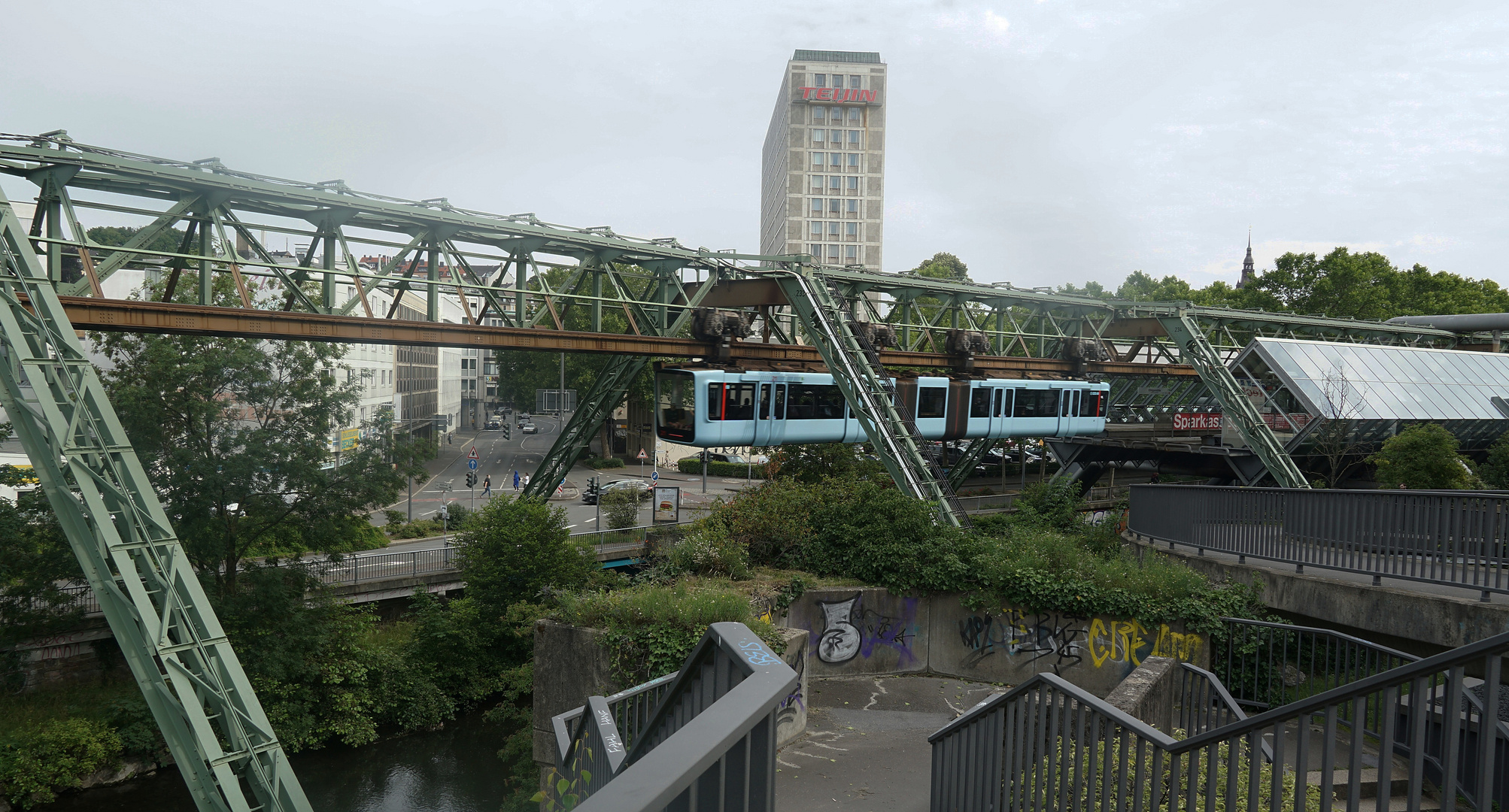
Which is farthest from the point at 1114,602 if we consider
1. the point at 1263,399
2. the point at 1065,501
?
the point at 1263,399

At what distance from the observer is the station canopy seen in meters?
28.9

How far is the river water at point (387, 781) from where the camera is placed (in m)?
20.1

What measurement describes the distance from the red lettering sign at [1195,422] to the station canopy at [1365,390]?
5541 millimetres

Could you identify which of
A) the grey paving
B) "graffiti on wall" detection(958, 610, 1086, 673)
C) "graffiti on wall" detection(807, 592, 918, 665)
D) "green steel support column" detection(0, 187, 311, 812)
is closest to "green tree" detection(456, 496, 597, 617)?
"graffiti on wall" detection(807, 592, 918, 665)

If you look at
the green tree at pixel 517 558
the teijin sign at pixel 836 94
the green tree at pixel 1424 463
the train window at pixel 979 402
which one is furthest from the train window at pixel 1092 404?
the teijin sign at pixel 836 94

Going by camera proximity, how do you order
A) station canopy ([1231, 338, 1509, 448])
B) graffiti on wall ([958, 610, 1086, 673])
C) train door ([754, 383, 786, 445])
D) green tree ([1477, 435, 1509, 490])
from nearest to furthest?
1. graffiti on wall ([958, 610, 1086, 673])
2. train door ([754, 383, 786, 445])
3. green tree ([1477, 435, 1509, 490])
4. station canopy ([1231, 338, 1509, 448])

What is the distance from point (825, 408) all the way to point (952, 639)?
1299 centimetres

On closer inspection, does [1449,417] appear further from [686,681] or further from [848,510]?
[686,681]

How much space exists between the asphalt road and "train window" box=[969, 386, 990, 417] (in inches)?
382

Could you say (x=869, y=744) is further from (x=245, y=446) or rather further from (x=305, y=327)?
(x=245, y=446)

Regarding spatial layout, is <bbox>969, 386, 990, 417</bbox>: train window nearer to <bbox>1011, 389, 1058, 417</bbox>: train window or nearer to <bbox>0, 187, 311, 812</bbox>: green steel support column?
<bbox>1011, 389, 1058, 417</bbox>: train window

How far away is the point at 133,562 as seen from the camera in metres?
10.2

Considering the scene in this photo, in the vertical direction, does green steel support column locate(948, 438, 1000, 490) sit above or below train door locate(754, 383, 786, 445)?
below

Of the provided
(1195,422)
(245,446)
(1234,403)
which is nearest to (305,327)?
(245,446)
